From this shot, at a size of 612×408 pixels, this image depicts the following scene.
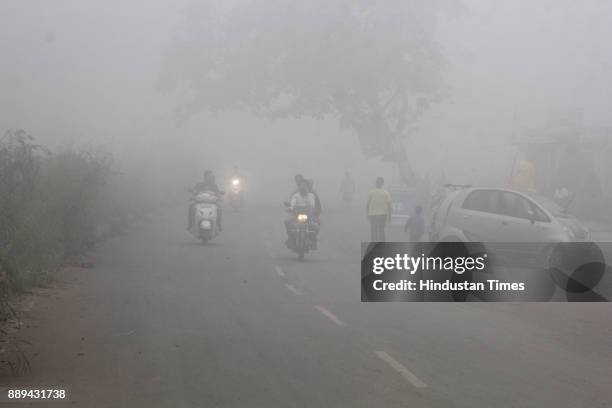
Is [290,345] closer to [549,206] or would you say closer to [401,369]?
[401,369]

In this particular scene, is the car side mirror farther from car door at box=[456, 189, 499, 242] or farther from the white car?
car door at box=[456, 189, 499, 242]

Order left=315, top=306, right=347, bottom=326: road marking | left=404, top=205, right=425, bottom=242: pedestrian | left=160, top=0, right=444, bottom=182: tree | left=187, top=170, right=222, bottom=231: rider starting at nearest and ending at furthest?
left=315, top=306, right=347, bottom=326: road marking, left=404, top=205, right=425, bottom=242: pedestrian, left=187, top=170, right=222, bottom=231: rider, left=160, top=0, right=444, bottom=182: tree

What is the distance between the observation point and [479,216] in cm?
1705

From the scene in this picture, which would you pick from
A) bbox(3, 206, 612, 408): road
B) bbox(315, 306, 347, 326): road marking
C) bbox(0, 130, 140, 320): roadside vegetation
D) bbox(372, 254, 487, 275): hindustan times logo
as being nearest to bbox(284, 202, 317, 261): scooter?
bbox(372, 254, 487, 275): hindustan times logo

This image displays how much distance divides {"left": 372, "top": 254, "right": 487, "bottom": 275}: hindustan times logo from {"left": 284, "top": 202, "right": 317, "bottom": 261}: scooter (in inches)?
76.1

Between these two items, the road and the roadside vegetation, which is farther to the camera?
the roadside vegetation

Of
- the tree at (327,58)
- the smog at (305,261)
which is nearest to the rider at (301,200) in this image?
the smog at (305,261)

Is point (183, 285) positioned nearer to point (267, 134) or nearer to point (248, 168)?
point (248, 168)

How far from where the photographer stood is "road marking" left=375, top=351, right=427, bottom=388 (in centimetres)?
796

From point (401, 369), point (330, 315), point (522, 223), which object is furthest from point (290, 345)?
point (522, 223)

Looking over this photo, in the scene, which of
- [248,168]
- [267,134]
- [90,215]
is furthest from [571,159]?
[267,134]

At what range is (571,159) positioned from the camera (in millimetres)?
34500

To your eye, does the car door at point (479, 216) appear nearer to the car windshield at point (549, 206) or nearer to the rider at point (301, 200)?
the car windshield at point (549, 206)

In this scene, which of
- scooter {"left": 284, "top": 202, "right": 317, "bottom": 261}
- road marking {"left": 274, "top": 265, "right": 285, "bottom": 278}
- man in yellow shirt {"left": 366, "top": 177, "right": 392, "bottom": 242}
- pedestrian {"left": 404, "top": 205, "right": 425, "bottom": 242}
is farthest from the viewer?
man in yellow shirt {"left": 366, "top": 177, "right": 392, "bottom": 242}
